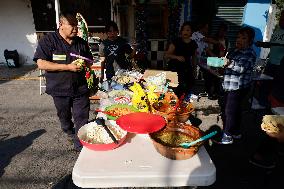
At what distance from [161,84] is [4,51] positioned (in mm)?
7972

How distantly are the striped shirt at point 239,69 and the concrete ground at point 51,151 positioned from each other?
112 centimetres

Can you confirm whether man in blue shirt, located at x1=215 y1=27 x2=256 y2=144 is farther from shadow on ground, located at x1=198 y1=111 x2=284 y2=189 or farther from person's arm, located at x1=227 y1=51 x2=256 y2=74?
shadow on ground, located at x1=198 y1=111 x2=284 y2=189

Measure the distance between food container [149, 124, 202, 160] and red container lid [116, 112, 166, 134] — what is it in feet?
0.22

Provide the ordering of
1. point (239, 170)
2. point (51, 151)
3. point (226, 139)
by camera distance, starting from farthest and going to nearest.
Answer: point (226, 139) < point (51, 151) < point (239, 170)

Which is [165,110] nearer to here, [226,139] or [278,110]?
[278,110]

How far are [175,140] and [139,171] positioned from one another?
0.46m

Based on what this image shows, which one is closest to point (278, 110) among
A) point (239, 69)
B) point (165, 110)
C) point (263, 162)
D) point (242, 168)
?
point (263, 162)

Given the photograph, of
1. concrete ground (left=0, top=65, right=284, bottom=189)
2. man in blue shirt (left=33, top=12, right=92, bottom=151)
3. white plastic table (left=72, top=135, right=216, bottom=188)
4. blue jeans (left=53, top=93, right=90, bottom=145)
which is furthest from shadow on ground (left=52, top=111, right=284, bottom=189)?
white plastic table (left=72, top=135, right=216, bottom=188)

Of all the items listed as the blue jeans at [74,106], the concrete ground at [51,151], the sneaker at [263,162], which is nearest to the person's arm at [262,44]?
the concrete ground at [51,151]

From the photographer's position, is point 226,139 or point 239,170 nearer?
point 239,170

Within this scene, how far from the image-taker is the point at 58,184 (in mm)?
3537

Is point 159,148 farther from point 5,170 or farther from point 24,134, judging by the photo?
point 24,134

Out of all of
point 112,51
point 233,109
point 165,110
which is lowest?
point 233,109

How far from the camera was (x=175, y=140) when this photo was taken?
2232 millimetres
